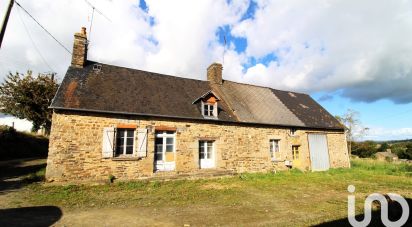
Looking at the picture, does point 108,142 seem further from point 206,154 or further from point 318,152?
point 318,152

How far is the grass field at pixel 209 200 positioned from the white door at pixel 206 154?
126 cm

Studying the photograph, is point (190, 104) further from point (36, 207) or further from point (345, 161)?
point (345, 161)

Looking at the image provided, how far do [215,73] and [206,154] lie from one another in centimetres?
679

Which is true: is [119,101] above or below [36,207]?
above

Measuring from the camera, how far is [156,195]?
880 centimetres

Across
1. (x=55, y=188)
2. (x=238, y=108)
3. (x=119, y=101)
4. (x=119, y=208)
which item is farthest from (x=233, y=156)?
(x=55, y=188)

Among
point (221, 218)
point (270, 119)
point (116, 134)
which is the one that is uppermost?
point (270, 119)

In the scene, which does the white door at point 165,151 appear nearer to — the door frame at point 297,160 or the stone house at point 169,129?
the stone house at point 169,129

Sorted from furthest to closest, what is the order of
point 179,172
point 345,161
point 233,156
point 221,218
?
point 345,161 → point 233,156 → point 179,172 → point 221,218

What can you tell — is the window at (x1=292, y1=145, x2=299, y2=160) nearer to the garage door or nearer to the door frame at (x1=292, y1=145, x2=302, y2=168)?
the door frame at (x1=292, y1=145, x2=302, y2=168)

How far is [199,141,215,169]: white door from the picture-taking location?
42.5ft

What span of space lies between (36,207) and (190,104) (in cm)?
836

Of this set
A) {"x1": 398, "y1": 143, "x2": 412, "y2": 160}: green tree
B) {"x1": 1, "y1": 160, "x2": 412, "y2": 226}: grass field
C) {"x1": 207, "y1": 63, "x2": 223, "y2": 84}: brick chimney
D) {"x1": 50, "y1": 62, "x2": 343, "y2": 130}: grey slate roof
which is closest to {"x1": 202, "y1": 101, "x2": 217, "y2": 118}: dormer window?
{"x1": 50, "y1": 62, "x2": 343, "y2": 130}: grey slate roof

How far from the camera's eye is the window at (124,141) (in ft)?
35.8
